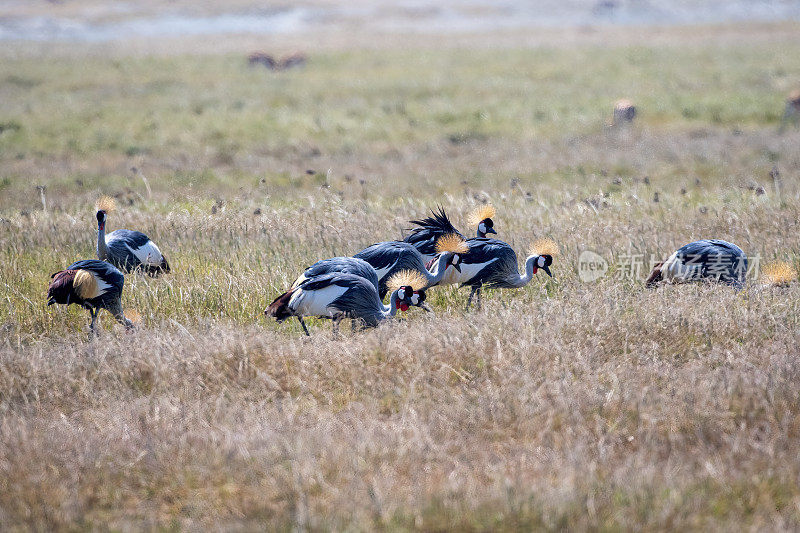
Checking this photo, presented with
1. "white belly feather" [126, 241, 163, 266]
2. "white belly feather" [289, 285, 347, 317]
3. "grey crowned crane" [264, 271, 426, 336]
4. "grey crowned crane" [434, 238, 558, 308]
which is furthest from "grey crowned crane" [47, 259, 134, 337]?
"grey crowned crane" [434, 238, 558, 308]

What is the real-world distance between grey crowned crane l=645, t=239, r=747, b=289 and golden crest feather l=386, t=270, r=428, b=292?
2.15 metres

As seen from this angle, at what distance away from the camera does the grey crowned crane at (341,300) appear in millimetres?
5754

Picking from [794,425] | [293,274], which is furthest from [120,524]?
[293,274]

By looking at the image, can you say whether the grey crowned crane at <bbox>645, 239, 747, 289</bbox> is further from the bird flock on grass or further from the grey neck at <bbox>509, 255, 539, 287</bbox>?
the grey neck at <bbox>509, 255, 539, 287</bbox>

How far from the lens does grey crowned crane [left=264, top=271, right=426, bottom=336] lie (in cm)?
575

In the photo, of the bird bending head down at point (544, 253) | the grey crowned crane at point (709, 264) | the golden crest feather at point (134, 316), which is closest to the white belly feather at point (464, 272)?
the bird bending head down at point (544, 253)

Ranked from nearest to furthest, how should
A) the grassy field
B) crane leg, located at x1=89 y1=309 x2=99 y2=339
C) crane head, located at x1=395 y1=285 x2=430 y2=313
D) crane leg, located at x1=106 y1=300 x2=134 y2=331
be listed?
the grassy field, crane head, located at x1=395 y1=285 x2=430 y2=313, crane leg, located at x1=89 y1=309 x2=99 y2=339, crane leg, located at x1=106 y1=300 x2=134 y2=331

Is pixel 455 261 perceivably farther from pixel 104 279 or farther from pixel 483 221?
pixel 104 279

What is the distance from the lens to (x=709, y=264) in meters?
6.80

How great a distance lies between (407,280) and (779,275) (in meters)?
3.13

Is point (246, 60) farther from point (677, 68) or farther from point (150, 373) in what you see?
point (150, 373)

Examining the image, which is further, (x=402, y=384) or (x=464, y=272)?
(x=464, y=272)

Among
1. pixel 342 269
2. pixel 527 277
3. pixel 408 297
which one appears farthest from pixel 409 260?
pixel 527 277

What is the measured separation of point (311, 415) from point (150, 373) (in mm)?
1234
